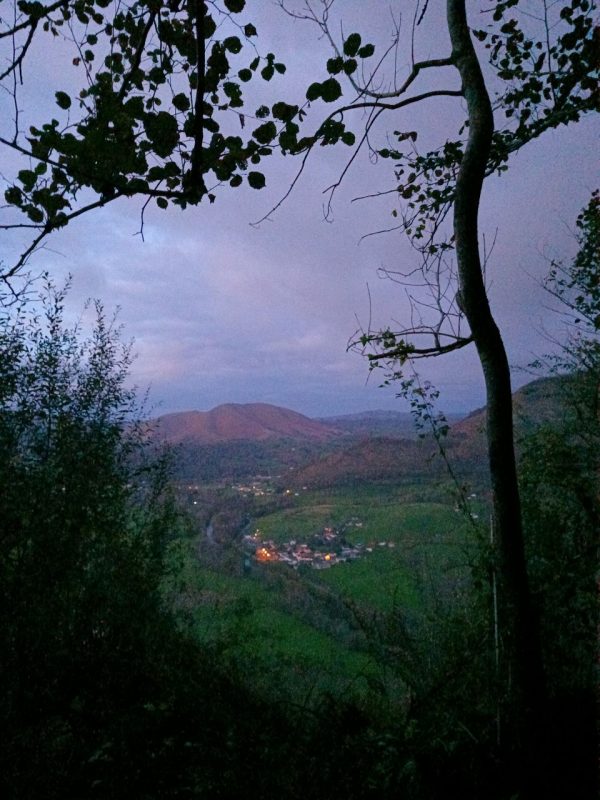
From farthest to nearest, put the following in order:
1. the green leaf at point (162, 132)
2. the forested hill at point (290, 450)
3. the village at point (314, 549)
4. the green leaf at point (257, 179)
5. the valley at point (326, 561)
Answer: the forested hill at point (290, 450), the village at point (314, 549), the valley at point (326, 561), the green leaf at point (257, 179), the green leaf at point (162, 132)

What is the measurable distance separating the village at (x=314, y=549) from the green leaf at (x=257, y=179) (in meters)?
43.4

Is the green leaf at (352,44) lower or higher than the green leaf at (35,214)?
higher

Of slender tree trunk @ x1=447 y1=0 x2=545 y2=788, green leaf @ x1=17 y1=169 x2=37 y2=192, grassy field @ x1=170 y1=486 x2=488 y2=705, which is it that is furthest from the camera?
grassy field @ x1=170 y1=486 x2=488 y2=705

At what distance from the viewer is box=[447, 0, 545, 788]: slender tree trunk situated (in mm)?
2645

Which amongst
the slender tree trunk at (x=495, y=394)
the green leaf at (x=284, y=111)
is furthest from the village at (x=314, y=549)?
the green leaf at (x=284, y=111)

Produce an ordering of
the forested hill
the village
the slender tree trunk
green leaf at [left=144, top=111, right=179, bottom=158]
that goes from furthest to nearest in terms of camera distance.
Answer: the forested hill < the village < the slender tree trunk < green leaf at [left=144, top=111, right=179, bottom=158]

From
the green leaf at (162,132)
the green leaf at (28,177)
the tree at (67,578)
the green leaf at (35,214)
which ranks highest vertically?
the green leaf at (162,132)

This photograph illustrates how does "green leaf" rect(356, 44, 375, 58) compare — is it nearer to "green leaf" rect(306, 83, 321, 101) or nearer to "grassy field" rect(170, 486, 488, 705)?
"green leaf" rect(306, 83, 321, 101)

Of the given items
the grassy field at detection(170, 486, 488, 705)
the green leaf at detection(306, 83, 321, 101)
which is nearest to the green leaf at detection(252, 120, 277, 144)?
the green leaf at detection(306, 83, 321, 101)

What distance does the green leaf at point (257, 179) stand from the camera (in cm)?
246

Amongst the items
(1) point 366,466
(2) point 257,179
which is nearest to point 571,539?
(2) point 257,179

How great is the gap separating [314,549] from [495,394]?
163 feet

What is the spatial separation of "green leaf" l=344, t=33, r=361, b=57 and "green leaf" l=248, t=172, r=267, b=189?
825 mm

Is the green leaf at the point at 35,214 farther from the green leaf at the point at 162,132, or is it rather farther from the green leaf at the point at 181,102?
the green leaf at the point at 181,102
